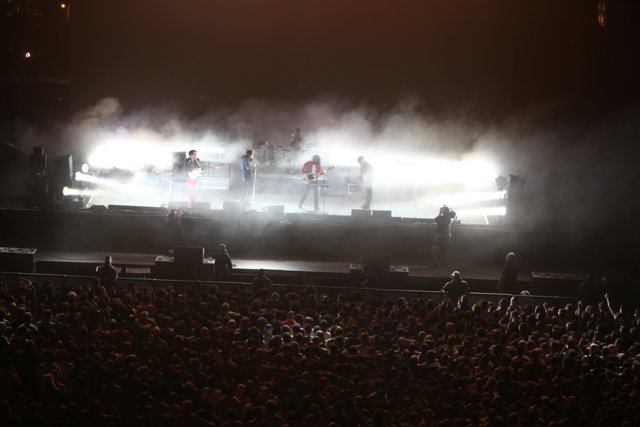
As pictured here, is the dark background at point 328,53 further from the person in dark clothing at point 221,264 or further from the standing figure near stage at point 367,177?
the person in dark clothing at point 221,264

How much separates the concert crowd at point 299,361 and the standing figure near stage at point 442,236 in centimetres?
602

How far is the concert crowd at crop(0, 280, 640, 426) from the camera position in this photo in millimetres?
→ 8959

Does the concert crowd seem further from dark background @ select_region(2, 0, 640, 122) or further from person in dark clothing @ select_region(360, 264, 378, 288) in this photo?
dark background @ select_region(2, 0, 640, 122)

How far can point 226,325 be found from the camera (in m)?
11.9

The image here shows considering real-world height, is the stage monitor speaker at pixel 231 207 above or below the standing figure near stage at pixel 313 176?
below

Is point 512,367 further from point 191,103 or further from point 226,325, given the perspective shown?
point 191,103

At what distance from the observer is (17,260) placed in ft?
57.3

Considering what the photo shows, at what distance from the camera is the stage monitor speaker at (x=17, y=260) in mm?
17312

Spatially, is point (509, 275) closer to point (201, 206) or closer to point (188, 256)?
point (188, 256)

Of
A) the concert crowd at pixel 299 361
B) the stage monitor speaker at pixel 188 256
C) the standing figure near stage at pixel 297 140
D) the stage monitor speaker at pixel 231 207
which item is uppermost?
the standing figure near stage at pixel 297 140

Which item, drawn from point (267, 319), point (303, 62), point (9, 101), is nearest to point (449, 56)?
point (303, 62)

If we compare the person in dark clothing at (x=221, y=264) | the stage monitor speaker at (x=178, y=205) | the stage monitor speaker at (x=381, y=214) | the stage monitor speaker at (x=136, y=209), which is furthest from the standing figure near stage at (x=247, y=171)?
the person in dark clothing at (x=221, y=264)

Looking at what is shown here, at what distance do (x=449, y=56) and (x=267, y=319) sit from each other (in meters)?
16.6

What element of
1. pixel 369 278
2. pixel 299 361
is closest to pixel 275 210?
pixel 369 278
